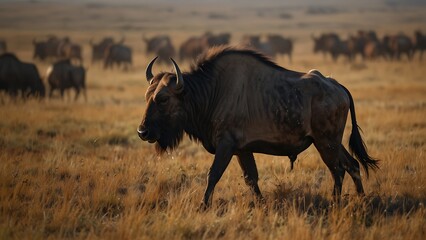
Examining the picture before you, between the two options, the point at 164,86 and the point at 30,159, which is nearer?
the point at 164,86

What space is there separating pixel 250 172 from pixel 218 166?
75 cm

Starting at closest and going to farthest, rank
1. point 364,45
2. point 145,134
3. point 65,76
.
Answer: point 145,134 < point 65,76 < point 364,45

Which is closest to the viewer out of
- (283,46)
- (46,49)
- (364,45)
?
(46,49)

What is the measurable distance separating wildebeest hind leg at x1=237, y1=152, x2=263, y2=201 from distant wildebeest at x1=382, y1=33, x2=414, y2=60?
39.5 m

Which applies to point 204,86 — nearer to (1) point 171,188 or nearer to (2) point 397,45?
(1) point 171,188

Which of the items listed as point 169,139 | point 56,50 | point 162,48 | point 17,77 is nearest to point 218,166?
point 169,139

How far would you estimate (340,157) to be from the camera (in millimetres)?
6484

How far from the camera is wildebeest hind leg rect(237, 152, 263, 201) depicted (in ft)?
20.6

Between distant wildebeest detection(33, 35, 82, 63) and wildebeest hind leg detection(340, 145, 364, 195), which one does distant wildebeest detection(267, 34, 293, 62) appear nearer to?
distant wildebeest detection(33, 35, 82, 63)

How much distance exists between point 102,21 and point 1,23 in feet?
59.4

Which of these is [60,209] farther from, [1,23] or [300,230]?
[1,23]

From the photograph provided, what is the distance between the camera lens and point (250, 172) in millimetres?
6367

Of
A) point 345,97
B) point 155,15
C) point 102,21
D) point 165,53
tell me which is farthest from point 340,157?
point 155,15

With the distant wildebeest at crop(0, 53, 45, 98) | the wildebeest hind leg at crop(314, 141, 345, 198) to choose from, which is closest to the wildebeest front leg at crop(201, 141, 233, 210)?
the wildebeest hind leg at crop(314, 141, 345, 198)
